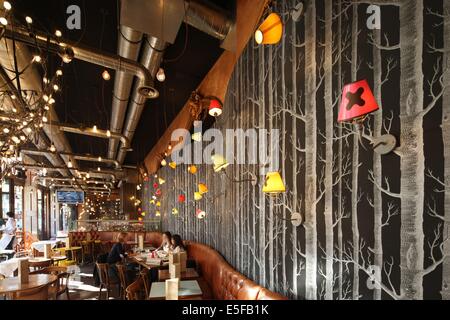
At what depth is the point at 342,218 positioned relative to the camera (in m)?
1.74

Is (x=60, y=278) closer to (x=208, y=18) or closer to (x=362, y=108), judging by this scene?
(x=208, y=18)

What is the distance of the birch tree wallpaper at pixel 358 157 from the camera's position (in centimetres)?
124

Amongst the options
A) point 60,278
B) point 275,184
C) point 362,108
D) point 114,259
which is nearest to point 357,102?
point 362,108

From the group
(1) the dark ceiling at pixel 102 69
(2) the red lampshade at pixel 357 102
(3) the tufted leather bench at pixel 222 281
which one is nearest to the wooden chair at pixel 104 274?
(3) the tufted leather bench at pixel 222 281

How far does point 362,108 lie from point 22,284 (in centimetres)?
484

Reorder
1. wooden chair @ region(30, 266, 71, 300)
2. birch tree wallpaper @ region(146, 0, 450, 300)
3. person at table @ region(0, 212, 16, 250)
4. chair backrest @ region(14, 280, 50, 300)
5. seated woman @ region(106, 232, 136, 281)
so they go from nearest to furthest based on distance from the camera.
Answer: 1. birch tree wallpaper @ region(146, 0, 450, 300)
2. chair backrest @ region(14, 280, 50, 300)
3. wooden chair @ region(30, 266, 71, 300)
4. seated woman @ region(106, 232, 136, 281)
5. person at table @ region(0, 212, 16, 250)

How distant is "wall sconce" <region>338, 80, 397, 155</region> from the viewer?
4.69 feet

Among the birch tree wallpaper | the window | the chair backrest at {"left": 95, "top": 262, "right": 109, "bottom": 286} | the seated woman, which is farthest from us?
the window

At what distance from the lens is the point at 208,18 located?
3.62 metres

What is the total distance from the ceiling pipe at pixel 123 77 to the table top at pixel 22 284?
352 cm

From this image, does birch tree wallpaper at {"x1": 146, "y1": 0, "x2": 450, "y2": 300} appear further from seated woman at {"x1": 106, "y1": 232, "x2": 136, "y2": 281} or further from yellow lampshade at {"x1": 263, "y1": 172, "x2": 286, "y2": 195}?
seated woman at {"x1": 106, "y1": 232, "x2": 136, "y2": 281}

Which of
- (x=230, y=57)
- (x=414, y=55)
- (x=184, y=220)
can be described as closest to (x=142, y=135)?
(x=184, y=220)

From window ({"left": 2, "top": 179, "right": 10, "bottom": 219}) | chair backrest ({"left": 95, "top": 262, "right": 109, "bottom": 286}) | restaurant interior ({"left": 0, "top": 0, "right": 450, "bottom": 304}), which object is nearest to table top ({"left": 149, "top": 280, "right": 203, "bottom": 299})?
restaurant interior ({"left": 0, "top": 0, "right": 450, "bottom": 304})

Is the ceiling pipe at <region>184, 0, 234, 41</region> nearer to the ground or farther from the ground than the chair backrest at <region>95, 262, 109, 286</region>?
farther from the ground
